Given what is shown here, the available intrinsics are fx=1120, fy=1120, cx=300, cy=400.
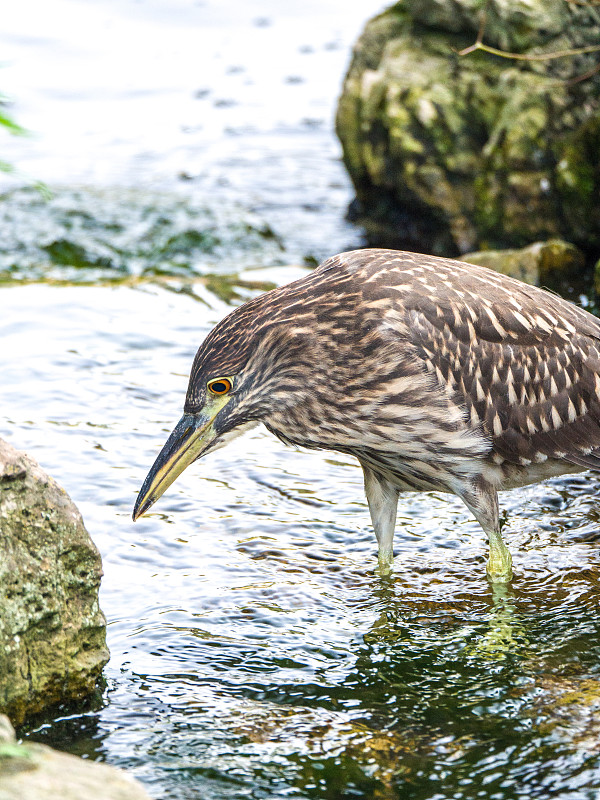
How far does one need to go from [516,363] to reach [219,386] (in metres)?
1.51

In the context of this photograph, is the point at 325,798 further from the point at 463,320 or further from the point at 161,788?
the point at 463,320

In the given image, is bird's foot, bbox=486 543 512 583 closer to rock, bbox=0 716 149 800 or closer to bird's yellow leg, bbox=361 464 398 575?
bird's yellow leg, bbox=361 464 398 575

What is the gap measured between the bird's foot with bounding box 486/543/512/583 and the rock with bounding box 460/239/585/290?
369cm

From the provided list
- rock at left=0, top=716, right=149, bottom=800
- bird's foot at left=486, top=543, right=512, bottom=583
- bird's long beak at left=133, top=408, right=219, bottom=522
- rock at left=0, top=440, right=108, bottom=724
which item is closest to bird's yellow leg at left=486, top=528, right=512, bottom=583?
bird's foot at left=486, top=543, right=512, bottom=583

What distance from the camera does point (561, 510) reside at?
6355mm

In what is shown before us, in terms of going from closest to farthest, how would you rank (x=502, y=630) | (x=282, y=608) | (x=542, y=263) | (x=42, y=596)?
(x=42, y=596)
(x=502, y=630)
(x=282, y=608)
(x=542, y=263)

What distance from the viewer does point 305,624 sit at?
5277mm

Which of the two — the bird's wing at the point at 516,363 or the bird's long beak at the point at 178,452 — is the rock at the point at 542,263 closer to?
the bird's wing at the point at 516,363

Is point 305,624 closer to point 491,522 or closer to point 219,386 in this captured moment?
point 491,522

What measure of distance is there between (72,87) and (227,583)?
38.0 ft

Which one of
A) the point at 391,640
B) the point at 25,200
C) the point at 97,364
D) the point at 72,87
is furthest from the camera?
the point at 72,87

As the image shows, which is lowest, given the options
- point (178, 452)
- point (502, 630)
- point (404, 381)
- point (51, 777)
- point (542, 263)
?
point (502, 630)

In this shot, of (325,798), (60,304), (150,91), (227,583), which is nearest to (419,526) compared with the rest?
(227,583)

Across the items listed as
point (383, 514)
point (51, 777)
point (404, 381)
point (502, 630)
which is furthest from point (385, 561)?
point (51, 777)
